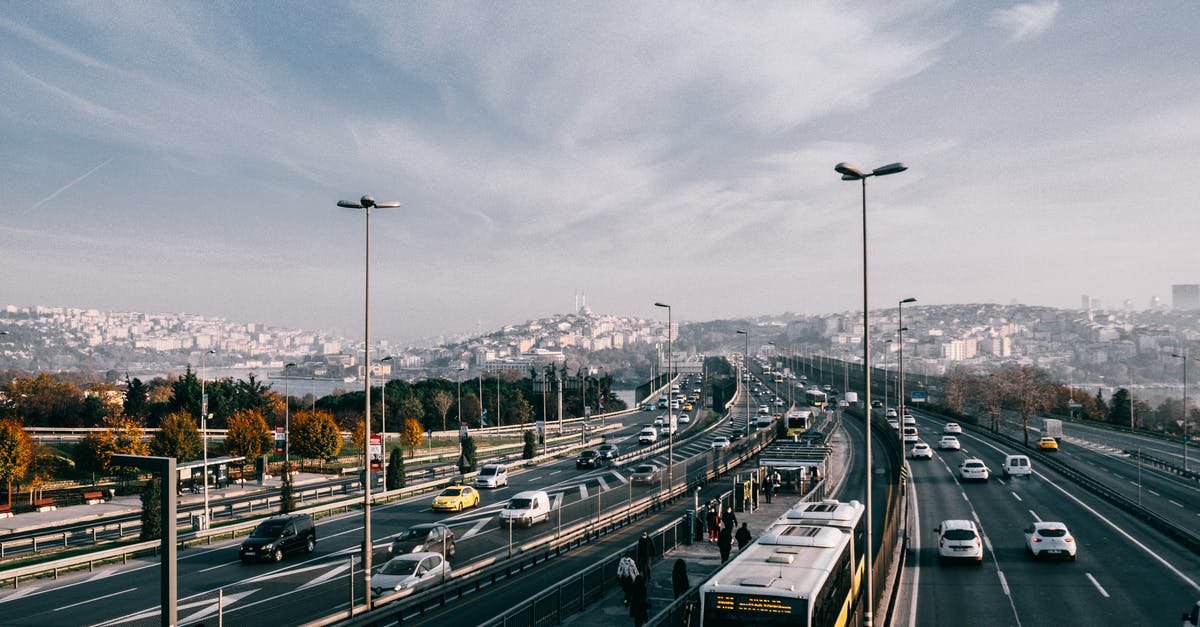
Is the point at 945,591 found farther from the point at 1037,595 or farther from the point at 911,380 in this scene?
the point at 911,380

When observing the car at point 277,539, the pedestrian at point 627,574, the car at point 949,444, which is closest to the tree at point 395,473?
the car at point 277,539

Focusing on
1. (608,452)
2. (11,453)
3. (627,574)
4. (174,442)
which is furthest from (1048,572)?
(174,442)

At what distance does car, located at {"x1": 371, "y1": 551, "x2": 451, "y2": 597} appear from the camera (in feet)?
64.5

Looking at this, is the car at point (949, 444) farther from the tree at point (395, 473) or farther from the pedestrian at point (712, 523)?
the tree at point (395, 473)

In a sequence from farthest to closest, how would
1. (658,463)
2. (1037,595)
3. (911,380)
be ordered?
(911,380) → (658,463) → (1037,595)

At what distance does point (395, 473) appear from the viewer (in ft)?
145

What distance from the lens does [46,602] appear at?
2102 cm

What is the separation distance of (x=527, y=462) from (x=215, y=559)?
31.5m

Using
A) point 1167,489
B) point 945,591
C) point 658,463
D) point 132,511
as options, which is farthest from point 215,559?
point 1167,489

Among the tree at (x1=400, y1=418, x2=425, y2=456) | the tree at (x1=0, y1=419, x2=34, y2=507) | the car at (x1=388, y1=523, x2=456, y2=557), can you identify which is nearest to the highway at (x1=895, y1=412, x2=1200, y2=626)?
the car at (x1=388, y1=523, x2=456, y2=557)

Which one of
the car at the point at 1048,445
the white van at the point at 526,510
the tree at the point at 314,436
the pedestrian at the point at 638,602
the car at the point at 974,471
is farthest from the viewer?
the car at the point at 1048,445

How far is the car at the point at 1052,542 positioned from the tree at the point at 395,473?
32.4 meters

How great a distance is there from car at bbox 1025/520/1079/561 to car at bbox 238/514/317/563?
82.9 feet

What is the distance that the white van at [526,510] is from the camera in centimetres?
3009
